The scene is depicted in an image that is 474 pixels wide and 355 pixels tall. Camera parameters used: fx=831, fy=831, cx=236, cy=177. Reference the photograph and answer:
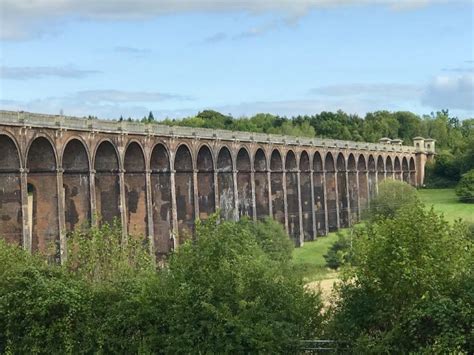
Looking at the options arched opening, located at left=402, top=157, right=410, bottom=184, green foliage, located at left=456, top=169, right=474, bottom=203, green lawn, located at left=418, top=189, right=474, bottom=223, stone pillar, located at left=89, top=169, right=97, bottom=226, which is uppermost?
stone pillar, located at left=89, top=169, right=97, bottom=226

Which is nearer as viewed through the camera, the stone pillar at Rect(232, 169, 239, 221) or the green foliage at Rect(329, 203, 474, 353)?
the green foliage at Rect(329, 203, 474, 353)

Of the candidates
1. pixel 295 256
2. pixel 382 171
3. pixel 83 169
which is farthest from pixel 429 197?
pixel 83 169

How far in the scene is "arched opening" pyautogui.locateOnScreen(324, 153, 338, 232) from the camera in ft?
340

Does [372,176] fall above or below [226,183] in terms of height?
below

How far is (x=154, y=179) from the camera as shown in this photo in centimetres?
6581

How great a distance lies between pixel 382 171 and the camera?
12756cm

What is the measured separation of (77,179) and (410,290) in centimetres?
3649

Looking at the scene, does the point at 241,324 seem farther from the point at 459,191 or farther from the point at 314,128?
the point at 314,128

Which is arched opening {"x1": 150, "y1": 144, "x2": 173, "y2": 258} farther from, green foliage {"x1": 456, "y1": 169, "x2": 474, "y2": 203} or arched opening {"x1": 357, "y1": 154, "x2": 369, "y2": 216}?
green foliage {"x1": 456, "y1": 169, "x2": 474, "y2": 203}

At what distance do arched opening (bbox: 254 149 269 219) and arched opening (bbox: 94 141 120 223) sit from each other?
2794cm

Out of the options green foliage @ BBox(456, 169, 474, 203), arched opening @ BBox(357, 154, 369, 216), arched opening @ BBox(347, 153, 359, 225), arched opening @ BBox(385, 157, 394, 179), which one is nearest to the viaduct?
arched opening @ BBox(347, 153, 359, 225)

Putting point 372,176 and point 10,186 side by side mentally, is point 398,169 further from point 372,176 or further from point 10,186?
point 10,186

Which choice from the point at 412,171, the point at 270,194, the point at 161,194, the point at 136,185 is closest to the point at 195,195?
the point at 161,194

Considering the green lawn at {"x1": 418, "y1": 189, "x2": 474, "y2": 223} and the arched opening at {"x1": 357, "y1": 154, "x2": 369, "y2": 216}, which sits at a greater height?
the arched opening at {"x1": 357, "y1": 154, "x2": 369, "y2": 216}
